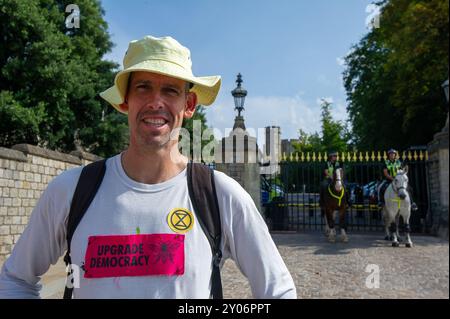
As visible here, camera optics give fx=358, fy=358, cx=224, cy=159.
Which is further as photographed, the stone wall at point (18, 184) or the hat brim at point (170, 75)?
the stone wall at point (18, 184)

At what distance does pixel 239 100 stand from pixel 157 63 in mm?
10178

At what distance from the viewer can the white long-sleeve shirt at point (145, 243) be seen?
4.57 feet

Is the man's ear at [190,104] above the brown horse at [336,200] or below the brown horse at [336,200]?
above

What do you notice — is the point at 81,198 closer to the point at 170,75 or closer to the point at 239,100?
the point at 170,75

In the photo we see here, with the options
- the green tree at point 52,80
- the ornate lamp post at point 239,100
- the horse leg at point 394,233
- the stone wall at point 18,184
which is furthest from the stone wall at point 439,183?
the green tree at point 52,80

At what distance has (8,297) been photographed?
4.77 ft

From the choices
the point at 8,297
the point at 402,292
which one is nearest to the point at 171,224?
the point at 8,297

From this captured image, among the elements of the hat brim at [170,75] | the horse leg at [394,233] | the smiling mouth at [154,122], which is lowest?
the horse leg at [394,233]

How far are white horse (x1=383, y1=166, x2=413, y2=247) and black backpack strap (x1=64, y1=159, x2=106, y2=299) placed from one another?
862 centimetres

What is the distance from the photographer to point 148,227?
1.45 m

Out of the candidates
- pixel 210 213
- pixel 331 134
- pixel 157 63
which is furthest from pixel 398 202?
pixel 331 134

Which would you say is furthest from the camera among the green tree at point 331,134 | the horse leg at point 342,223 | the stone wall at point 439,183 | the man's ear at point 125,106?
the green tree at point 331,134

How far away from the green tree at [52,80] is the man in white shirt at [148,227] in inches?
453

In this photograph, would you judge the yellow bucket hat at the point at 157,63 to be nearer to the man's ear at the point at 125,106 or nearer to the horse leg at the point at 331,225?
the man's ear at the point at 125,106
